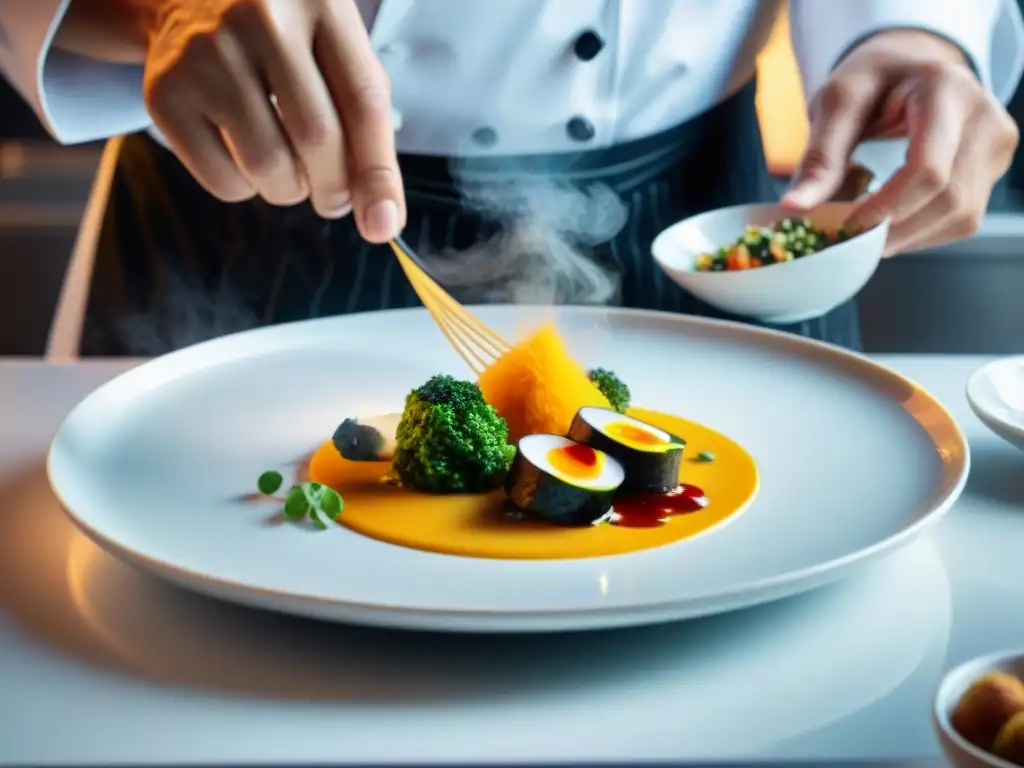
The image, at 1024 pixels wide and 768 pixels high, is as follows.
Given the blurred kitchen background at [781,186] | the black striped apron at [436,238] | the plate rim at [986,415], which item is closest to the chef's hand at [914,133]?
the black striped apron at [436,238]

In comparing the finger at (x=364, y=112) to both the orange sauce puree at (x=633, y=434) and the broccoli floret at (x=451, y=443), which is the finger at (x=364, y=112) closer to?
the broccoli floret at (x=451, y=443)

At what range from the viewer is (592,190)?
2.02 meters

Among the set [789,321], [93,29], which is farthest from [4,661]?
[789,321]

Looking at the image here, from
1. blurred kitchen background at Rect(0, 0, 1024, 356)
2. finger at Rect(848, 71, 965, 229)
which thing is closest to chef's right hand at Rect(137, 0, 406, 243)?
finger at Rect(848, 71, 965, 229)

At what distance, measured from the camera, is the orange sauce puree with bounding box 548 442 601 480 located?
1.09m

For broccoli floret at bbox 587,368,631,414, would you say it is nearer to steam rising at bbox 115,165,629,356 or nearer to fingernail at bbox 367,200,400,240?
fingernail at bbox 367,200,400,240

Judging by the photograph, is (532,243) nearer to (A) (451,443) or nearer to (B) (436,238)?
(B) (436,238)

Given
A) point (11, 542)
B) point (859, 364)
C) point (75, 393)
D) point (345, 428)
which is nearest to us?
point (11, 542)

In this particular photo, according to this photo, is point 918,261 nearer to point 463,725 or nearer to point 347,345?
point 347,345

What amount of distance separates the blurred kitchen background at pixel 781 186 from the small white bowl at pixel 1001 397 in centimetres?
224

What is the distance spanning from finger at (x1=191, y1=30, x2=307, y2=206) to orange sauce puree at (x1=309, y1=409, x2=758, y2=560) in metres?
0.31

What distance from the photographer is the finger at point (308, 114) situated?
4.08 ft

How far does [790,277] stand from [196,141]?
2.66 feet

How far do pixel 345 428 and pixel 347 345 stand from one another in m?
0.38
